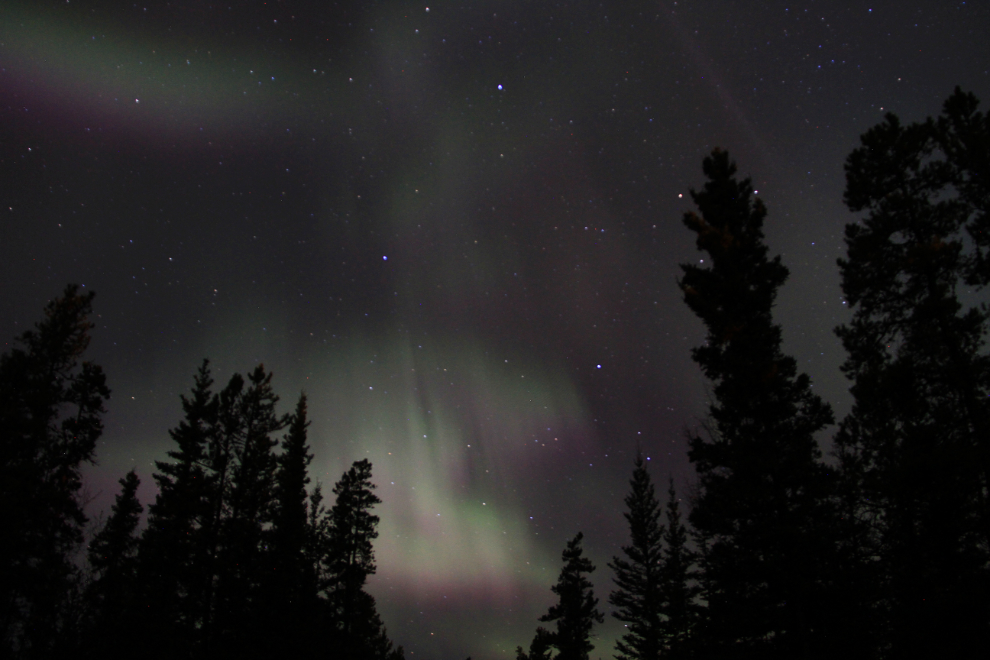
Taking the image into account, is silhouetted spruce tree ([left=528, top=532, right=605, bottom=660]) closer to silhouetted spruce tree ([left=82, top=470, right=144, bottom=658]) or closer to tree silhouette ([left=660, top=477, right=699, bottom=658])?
tree silhouette ([left=660, top=477, right=699, bottom=658])

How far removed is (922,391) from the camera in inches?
418

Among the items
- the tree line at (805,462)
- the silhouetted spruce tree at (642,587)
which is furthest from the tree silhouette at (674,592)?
the tree line at (805,462)

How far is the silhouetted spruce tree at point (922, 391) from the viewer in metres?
9.62

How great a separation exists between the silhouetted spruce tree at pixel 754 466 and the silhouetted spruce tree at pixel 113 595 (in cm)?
1698

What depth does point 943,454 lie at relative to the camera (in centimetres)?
946

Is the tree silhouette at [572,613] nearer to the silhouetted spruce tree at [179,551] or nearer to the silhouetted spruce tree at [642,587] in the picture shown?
the silhouetted spruce tree at [642,587]

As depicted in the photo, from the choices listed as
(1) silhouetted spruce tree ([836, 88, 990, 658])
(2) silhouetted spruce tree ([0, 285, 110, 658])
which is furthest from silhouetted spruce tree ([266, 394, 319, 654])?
(1) silhouetted spruce tree ([836, 88, 990, 658])

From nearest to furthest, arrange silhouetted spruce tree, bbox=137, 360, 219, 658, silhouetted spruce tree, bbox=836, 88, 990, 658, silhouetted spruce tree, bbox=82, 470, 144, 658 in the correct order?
1. silhouetted spruce tree, bbox=836, 88, 990, 658
2. silhouetted spruce tree, bbox=82, 470, 144, 658
3. silhouetted spruce tree, bbox=137, 360, 219, 658

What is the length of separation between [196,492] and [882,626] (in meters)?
24.6

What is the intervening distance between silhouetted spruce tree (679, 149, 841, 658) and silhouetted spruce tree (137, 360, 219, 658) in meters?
19.2

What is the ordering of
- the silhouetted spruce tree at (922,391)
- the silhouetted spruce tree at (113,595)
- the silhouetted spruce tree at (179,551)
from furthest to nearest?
1. the silhouetted spruce tree at (179,551)
2. the silhouetted spruce tree at (113,595)
3. the silhouetted spruce tree at (922,391)

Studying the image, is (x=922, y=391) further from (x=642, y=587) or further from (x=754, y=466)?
(x=642, y=587)

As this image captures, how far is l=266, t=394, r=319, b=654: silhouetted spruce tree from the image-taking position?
22047 mm

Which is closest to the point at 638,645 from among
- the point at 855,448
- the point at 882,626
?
the point at 882,626
